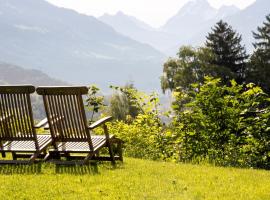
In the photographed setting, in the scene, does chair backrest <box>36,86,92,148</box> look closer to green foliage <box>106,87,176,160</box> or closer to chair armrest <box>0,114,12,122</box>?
chair armrest <box>0,114,12,122</box>

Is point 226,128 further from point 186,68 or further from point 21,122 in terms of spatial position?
point 186,68

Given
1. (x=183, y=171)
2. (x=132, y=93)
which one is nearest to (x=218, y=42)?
(x=132, y=93)

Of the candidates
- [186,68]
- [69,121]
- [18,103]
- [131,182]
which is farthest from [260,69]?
[131,182]

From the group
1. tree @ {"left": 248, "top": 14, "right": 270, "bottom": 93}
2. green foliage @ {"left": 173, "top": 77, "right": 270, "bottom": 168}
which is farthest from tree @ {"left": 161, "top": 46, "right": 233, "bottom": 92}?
green foliage @ {"left": 173, "top": 77, "right": 270, "bottom": 168}

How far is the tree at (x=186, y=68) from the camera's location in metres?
67.3

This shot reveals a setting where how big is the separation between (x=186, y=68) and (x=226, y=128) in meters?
59.5

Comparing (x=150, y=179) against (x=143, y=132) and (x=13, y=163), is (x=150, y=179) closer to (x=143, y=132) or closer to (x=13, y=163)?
(x=13, y=163)

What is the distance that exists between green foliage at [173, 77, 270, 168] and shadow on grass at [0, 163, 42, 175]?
331cm

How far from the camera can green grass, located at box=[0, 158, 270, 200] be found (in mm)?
6013

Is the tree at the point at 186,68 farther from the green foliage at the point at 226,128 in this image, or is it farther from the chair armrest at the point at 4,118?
the chair armrest at the point at 4,118

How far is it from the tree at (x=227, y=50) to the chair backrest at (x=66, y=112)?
52.0 meters

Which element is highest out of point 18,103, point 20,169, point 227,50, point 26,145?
point 227,50

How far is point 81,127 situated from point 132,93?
4.27 metres

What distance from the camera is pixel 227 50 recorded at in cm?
6344
